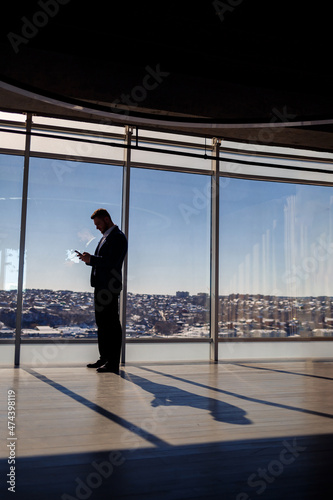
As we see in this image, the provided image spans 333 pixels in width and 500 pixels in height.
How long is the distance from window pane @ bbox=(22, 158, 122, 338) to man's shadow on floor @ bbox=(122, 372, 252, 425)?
6.16 ft

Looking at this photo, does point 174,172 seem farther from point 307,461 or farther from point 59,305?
point 307,461

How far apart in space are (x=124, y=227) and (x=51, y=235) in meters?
0.97

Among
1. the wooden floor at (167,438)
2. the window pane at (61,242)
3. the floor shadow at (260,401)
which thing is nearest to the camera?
the wooden floor at (167,438)

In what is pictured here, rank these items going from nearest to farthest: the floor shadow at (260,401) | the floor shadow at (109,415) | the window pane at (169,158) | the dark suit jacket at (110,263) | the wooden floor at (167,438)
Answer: the wooden floor at (167,438) < the floor shadow at (109,415) < the floor shadow at (260,401) < the dark suit jacket at (110,263) < the window pane at (169,158)

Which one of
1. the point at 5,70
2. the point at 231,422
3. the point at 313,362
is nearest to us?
the point at 231,422

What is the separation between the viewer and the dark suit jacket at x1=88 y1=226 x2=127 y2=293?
16.9ft

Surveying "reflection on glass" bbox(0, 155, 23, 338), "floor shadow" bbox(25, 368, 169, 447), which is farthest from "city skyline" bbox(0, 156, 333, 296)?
"floor shadow" bbox(25, 368, 169, 447)

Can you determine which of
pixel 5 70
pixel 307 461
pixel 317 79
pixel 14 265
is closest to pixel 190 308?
pixel 14 265

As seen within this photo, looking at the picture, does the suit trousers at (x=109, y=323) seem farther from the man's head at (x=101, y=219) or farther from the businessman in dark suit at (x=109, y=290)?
the man's head at (x=101, y=219)

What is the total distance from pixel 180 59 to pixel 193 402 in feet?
12.1

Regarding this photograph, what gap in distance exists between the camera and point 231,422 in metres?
3.09

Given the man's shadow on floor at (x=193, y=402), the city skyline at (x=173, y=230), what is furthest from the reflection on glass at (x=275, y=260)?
the man's shadow on floor at (x=193, y=402)

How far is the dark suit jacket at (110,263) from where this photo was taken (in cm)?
514

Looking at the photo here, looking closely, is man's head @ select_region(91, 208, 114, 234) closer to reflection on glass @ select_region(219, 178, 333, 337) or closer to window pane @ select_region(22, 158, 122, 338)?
window pane @ select_region(22, 158, 122, 338)
